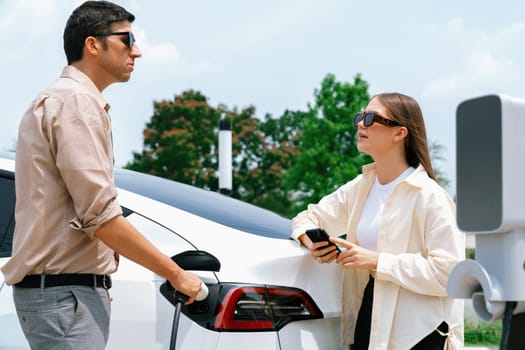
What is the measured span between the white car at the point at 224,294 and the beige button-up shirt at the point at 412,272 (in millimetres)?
163

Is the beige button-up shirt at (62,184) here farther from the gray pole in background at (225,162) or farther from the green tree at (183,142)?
the green tree at (183,142)

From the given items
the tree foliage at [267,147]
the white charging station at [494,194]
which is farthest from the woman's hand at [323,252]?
the tree foliage at [267,147]

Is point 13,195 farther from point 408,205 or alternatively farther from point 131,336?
point 408,205

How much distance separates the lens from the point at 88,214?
7.26ft

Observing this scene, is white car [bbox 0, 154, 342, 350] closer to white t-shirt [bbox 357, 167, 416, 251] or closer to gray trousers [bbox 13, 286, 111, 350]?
white t-shirt [bbox 357, 167, 416, 251]

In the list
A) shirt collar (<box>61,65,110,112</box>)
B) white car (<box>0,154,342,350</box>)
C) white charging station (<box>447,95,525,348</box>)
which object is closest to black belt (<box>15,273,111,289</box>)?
white car (<box>0,154,342,350</box>)

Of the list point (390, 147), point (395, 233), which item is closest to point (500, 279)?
point (395, 233)

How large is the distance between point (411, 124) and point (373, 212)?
39cm

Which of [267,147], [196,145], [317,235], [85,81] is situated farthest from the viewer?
[267,147]

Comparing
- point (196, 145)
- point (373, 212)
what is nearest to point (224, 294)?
point (373, 212)

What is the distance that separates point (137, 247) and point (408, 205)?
109 cm

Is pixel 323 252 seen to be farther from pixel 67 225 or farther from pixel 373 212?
pixel 67 225

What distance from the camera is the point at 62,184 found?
2.29m

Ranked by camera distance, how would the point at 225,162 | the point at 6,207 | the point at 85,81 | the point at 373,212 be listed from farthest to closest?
the point at 225,162, the point at 6,207, the point at 373,212, the point at 85,81
